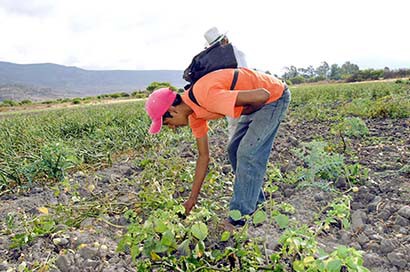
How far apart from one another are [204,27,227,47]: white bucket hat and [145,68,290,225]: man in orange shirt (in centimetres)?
22

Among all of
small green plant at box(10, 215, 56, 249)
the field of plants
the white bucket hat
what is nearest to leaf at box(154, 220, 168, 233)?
the field of plants

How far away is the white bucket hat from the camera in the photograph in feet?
7.47

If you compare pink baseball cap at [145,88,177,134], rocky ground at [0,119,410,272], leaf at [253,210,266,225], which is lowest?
rocky ground at [0,119,410,272]

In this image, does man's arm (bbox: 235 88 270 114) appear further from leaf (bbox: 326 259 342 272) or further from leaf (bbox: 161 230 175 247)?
leaf (bbox: 326 259 342 272)

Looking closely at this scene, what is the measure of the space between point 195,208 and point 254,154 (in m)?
0.60

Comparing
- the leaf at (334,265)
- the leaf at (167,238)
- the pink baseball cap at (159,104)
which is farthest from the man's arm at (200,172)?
the leaf at (334,265)

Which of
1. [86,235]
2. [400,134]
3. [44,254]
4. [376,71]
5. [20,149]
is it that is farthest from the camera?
[376,71]

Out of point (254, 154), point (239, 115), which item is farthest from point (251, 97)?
point (254, 154)

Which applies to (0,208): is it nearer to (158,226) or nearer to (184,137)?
(158,226)

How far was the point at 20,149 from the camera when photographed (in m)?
4.41

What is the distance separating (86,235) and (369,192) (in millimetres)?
2005

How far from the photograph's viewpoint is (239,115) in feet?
7.55

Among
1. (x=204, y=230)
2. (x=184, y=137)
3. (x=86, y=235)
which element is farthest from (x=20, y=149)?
(x=204, y=230)

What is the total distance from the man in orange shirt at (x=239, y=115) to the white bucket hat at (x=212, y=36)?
0.22 m
